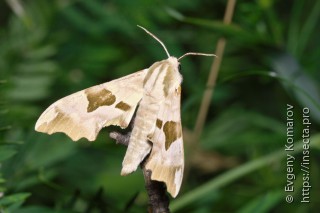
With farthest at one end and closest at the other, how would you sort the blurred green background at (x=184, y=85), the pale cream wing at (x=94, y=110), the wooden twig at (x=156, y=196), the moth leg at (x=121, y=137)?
the blurred green background at (x=184, y=85) → the pale cream wing at (x=94, y=110) → the moth leg at (x=121, y=137) → the wooden twig at (x=156, y=196)

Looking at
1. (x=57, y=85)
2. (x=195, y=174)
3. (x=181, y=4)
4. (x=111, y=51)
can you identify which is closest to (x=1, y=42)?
(x=57, y=85)

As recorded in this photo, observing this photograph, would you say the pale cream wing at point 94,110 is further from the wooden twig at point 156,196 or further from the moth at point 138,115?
the wooden twig at point 156,196

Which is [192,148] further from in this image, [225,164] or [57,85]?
[57,85]

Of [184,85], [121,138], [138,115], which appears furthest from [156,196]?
[184,85]

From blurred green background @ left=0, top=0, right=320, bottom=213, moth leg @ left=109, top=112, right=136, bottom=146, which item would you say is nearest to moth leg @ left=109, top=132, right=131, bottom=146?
moth leg @ left=109, top=112, right=136, bottom=146

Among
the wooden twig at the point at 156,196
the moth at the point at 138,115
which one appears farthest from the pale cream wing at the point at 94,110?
the wooden twig at the point at 156,196

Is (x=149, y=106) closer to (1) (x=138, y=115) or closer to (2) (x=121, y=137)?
(1) (x=138, y=115)
